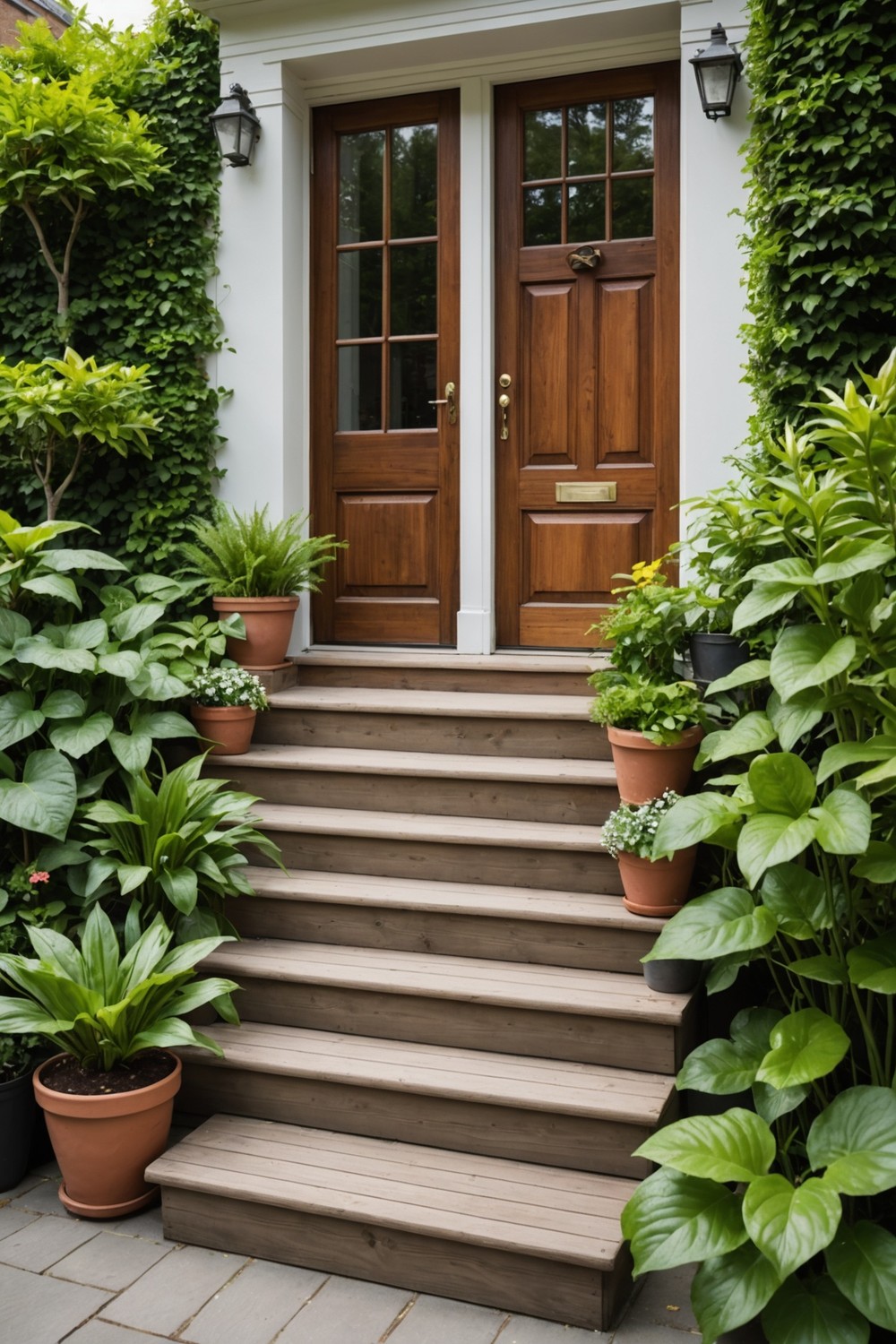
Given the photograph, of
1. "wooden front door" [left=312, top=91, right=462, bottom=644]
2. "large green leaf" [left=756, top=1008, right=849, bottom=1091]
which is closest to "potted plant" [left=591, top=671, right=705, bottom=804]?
"large green leaf" [left=756, top=1008, right=849, bottom=1091]

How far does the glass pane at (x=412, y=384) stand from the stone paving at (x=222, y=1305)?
3.18m

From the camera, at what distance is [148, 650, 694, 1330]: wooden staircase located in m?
2.43

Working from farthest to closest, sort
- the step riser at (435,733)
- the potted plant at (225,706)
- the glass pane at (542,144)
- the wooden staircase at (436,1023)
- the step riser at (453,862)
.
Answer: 1. the glass pane at (542,144)
2. the potted plant at (225,706)
3. the step riser at (435,733)
4. the step riser at (453,862)
5. the wooden staircase at (436,1023)

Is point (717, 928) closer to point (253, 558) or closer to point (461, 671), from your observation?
point (461, 671)

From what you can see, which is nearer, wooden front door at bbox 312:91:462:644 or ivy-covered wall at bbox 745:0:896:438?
ivy-covered wall at bbox 745:0:896:438

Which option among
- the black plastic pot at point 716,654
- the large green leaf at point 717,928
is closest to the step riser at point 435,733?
the black plastic pot at point 716,654

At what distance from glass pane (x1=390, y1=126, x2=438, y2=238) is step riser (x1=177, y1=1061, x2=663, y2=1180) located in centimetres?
337

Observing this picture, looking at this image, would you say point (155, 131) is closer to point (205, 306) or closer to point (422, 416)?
point (205, 306)

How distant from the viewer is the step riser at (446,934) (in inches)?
118

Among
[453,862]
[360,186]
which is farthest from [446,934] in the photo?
[360,186]

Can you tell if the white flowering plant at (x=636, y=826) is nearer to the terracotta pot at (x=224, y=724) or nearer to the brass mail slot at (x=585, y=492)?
the terracotta pot at (x=224, y=724)

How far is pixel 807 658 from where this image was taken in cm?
231

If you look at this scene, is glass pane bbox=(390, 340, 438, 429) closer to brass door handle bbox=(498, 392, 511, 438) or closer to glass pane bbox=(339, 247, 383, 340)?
glass pane bbox=(339, 247, 383, 340)

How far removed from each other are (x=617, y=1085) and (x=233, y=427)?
3.06 meters
